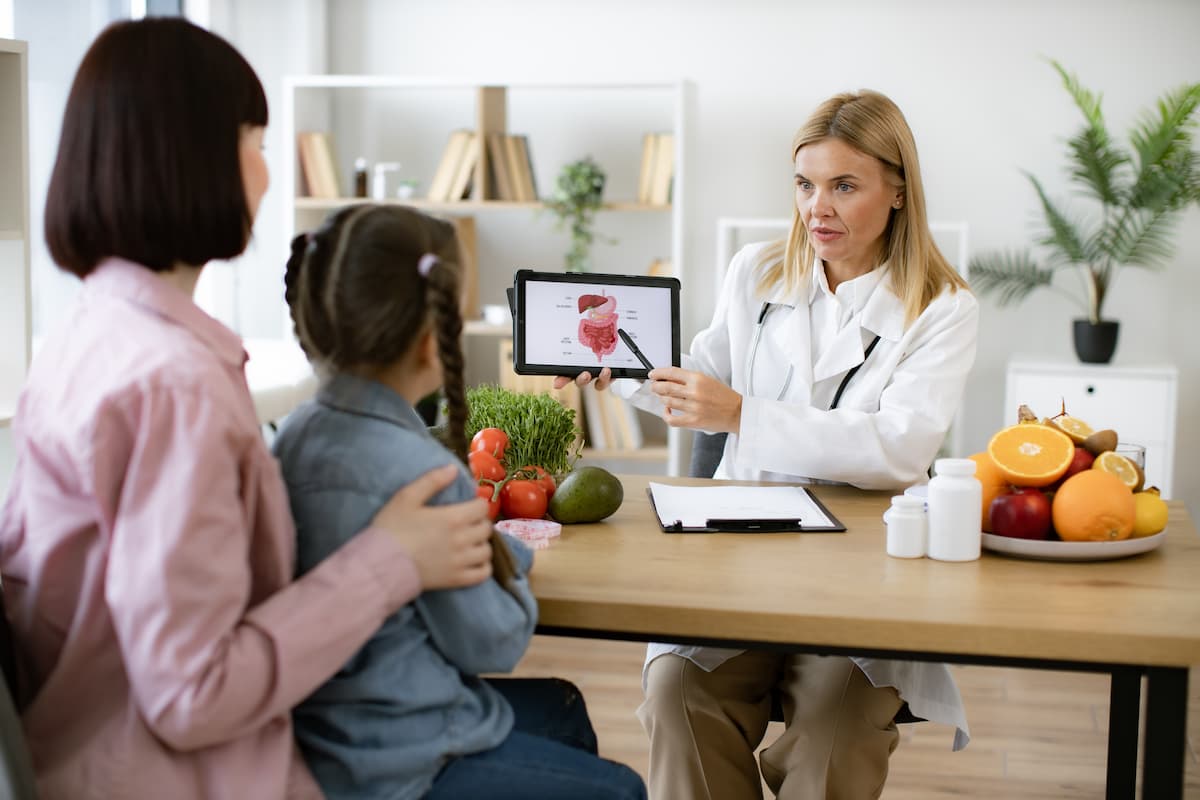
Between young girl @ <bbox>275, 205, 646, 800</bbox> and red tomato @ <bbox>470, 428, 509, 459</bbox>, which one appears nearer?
young girl @ <bbox>275, 205, 646, 800</bbox>

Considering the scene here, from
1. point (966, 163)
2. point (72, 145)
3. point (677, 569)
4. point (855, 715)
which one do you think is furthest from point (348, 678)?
point (966, 163)

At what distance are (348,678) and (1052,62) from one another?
387cm

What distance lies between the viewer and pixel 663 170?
4.38m

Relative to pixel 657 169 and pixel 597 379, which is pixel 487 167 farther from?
pixel 597 379

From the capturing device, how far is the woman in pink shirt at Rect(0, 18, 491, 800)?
1020 millimetres

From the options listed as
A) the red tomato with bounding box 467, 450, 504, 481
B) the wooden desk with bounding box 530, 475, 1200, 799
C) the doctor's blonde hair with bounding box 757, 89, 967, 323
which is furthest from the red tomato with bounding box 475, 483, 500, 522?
the doctor's blonde hair with bounding box 757, 89, 967, 323

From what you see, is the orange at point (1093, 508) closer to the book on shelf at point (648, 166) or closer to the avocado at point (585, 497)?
the avocado at point (585, 497)

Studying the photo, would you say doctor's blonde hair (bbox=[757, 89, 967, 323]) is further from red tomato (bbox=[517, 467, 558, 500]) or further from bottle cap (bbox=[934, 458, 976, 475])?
red tomato (bbox=[517, 467, 558, 500])

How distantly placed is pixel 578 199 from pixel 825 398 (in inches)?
90.4

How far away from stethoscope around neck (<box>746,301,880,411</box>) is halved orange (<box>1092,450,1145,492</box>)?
0.61m

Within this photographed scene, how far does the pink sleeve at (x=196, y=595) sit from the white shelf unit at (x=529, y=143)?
3526 mm

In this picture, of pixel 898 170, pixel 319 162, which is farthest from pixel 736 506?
pixel 319 162

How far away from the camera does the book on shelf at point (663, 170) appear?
14.3 feet

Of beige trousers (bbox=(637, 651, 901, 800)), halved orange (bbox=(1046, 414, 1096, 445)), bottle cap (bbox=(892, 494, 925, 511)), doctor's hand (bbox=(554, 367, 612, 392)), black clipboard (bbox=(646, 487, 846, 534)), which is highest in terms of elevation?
doctor's hand (bbox=(554, 367, 612, 392))
